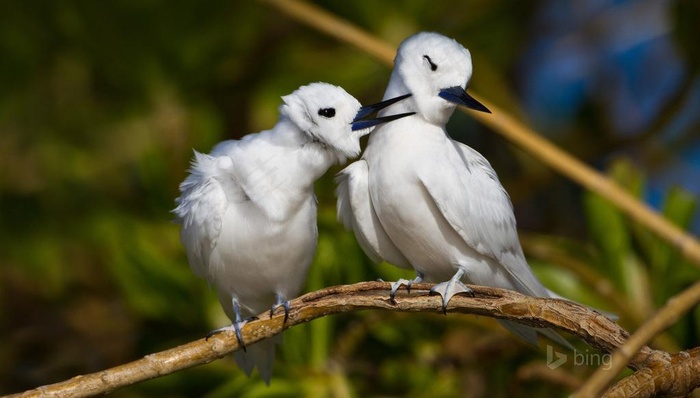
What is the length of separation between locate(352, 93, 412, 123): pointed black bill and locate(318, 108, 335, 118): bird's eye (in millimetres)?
44

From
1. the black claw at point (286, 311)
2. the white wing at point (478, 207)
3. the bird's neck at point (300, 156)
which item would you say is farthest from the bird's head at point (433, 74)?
the black claw at point (286, 311)

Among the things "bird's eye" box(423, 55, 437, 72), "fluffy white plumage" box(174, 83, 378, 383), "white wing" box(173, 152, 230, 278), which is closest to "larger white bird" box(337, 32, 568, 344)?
"bird's eye" box(423, 55, 437, 72)

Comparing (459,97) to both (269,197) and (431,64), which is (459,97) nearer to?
(431,64)

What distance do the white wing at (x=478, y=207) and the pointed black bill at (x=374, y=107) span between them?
0.14m

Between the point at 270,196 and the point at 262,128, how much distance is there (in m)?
1.58

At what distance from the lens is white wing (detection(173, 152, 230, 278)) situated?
6.30ft

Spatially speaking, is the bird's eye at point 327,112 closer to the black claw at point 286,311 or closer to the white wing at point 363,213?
the white wing at point 363,213

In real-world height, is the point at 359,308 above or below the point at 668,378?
above

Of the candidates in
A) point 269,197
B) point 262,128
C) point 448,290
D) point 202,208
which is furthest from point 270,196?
point 262,128

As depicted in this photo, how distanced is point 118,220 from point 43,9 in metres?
0.93

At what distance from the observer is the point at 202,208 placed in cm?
194

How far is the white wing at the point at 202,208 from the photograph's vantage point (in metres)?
1.92

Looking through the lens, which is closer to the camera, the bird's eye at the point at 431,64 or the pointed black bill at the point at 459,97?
the pointed black bill at the point at 459,97

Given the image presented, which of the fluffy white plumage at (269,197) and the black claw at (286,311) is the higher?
the fluffy white plumage at (269,197)
